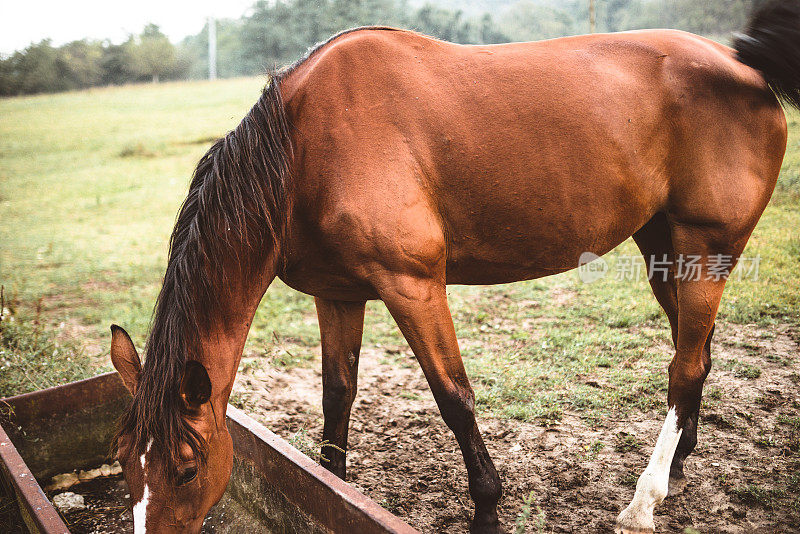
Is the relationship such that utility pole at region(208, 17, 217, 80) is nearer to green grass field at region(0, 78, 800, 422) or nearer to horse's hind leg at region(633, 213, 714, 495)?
green grass field at region(0, 78, 800, 422)

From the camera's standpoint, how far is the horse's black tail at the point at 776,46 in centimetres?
245

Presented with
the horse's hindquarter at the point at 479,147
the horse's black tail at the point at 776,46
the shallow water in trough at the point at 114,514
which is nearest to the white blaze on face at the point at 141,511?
the shallow water in trough at the point at 114,514

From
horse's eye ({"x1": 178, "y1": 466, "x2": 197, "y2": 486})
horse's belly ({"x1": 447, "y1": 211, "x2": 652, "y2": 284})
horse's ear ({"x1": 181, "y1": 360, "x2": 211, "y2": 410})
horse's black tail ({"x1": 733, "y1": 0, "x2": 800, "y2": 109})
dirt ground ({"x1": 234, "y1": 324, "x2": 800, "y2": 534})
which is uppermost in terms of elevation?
horse's black tail ({"x1": 733, "y1": 0, "x2": 800, "y2": 109})

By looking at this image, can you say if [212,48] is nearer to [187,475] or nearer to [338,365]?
[338,365]

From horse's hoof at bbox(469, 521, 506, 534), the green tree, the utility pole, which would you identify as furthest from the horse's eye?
the green tree

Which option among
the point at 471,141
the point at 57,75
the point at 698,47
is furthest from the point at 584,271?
the point at 57,75

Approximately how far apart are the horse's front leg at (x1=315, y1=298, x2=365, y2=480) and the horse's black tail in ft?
6.92

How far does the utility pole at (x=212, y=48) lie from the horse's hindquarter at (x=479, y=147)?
60.0 ft

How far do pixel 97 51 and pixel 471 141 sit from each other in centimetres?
2038

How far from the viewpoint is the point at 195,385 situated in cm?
178

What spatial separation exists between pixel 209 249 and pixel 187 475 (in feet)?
2.48

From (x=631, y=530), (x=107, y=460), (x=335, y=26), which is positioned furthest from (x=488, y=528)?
(x=335, y=26)

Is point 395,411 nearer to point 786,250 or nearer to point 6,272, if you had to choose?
point 786,250

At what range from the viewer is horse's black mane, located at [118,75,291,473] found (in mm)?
1785
